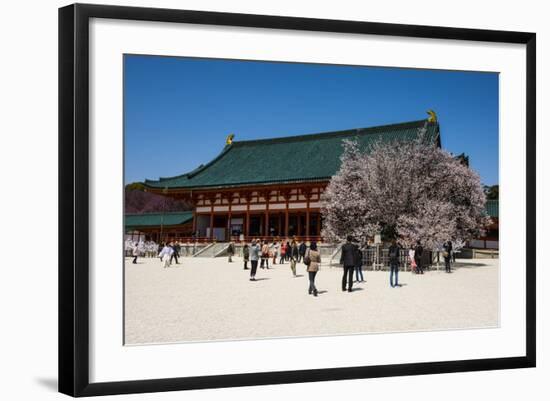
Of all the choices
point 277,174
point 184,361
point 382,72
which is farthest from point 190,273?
point 277,174

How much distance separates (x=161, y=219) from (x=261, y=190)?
743 cm

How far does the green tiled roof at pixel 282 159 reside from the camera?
50.7 ft

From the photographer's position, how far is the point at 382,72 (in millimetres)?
10305

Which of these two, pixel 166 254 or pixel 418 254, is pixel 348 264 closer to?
pixel 418 254

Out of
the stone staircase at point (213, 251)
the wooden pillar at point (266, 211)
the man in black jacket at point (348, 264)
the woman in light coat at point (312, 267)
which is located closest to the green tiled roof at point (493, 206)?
the man in black jacket at point (348, 264)

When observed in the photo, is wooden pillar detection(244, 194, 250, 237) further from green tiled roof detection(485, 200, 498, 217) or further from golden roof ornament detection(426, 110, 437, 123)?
green tiled roof detection(485, 200, 498, 217)

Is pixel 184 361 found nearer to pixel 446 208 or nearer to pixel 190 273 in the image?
pixel 190 273

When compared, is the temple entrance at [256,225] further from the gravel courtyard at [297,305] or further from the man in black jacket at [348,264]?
the gravel courtyard at [297,305]

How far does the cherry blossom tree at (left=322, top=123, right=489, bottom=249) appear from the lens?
15102 millimetres

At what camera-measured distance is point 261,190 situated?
954 inches

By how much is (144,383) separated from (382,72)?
19.7ft

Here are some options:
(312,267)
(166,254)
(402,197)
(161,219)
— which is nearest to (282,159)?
(161,219)

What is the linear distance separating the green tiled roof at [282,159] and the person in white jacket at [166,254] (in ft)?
6.26

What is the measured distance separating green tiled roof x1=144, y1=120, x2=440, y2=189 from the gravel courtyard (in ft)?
13.2
